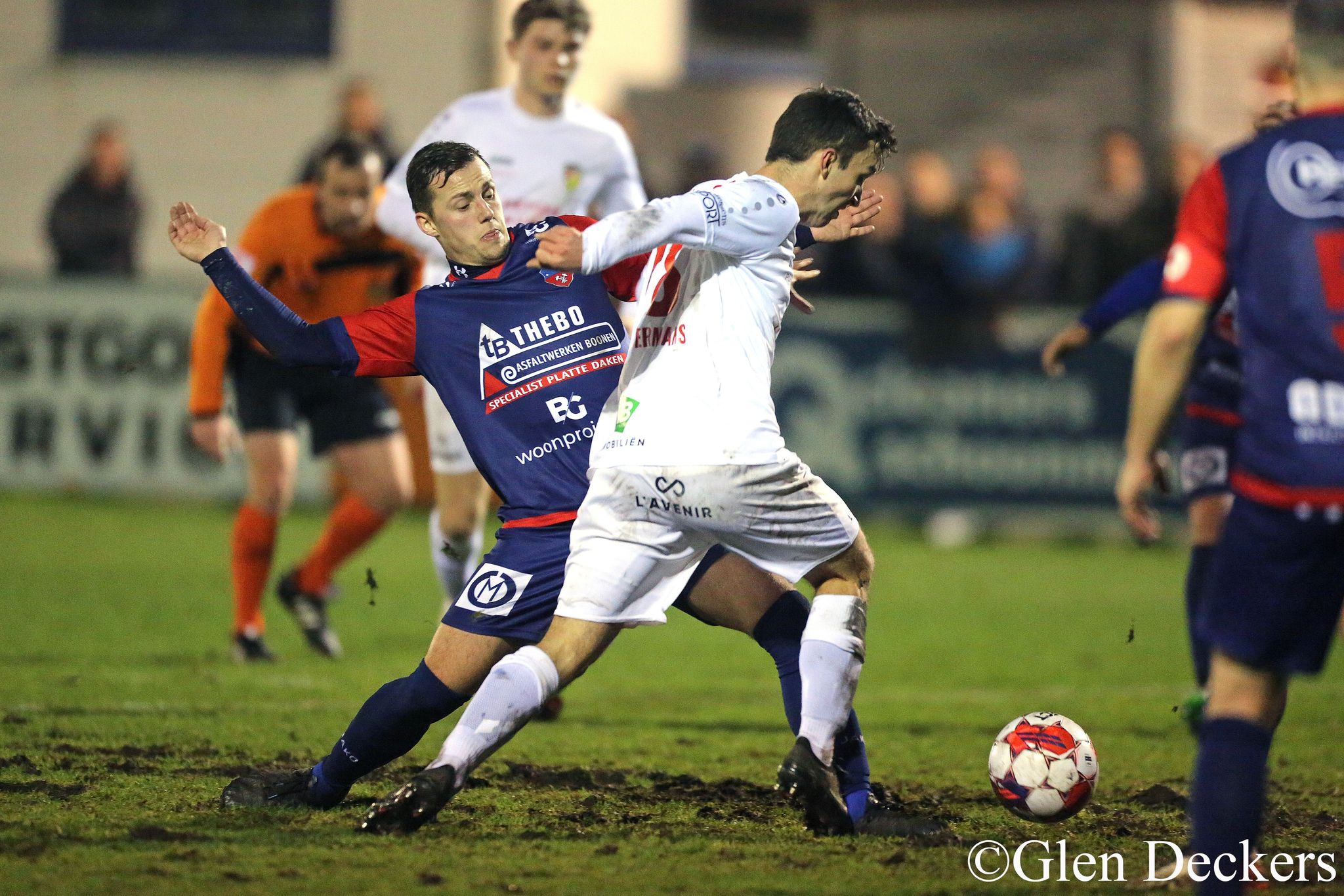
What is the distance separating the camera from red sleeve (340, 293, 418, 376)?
4973mm

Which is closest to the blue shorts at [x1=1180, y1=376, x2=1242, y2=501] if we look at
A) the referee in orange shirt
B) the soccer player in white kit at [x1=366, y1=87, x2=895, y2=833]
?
the soccer player in white kit at [x1=366, y1=87, x2=895, y2=833]

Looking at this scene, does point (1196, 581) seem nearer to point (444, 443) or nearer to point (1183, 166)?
point (444, 443)

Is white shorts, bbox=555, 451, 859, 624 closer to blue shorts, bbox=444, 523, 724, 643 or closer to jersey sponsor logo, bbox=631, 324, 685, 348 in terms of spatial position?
blue shorts, bbox=444, 523, 724, 643

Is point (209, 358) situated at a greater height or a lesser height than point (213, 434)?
greater

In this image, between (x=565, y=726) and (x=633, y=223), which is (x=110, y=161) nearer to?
(x=565, y=726)

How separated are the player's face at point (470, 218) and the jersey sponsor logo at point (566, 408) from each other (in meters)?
0.45

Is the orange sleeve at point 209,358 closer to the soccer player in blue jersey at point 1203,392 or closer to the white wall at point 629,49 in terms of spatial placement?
the soccer player in blue jersey at point 1203,392

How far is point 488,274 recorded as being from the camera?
16.7 ft

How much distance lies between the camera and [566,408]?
5.00m

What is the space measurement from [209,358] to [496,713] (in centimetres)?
369

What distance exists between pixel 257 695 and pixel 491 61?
11581 millimetres

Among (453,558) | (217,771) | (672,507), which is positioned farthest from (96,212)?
(672,507)

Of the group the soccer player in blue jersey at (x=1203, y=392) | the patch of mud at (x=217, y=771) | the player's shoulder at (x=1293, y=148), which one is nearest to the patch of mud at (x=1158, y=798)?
the soccer player in blue jersey at (x=1203, y=392)

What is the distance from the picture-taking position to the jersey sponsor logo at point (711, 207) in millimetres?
4344
